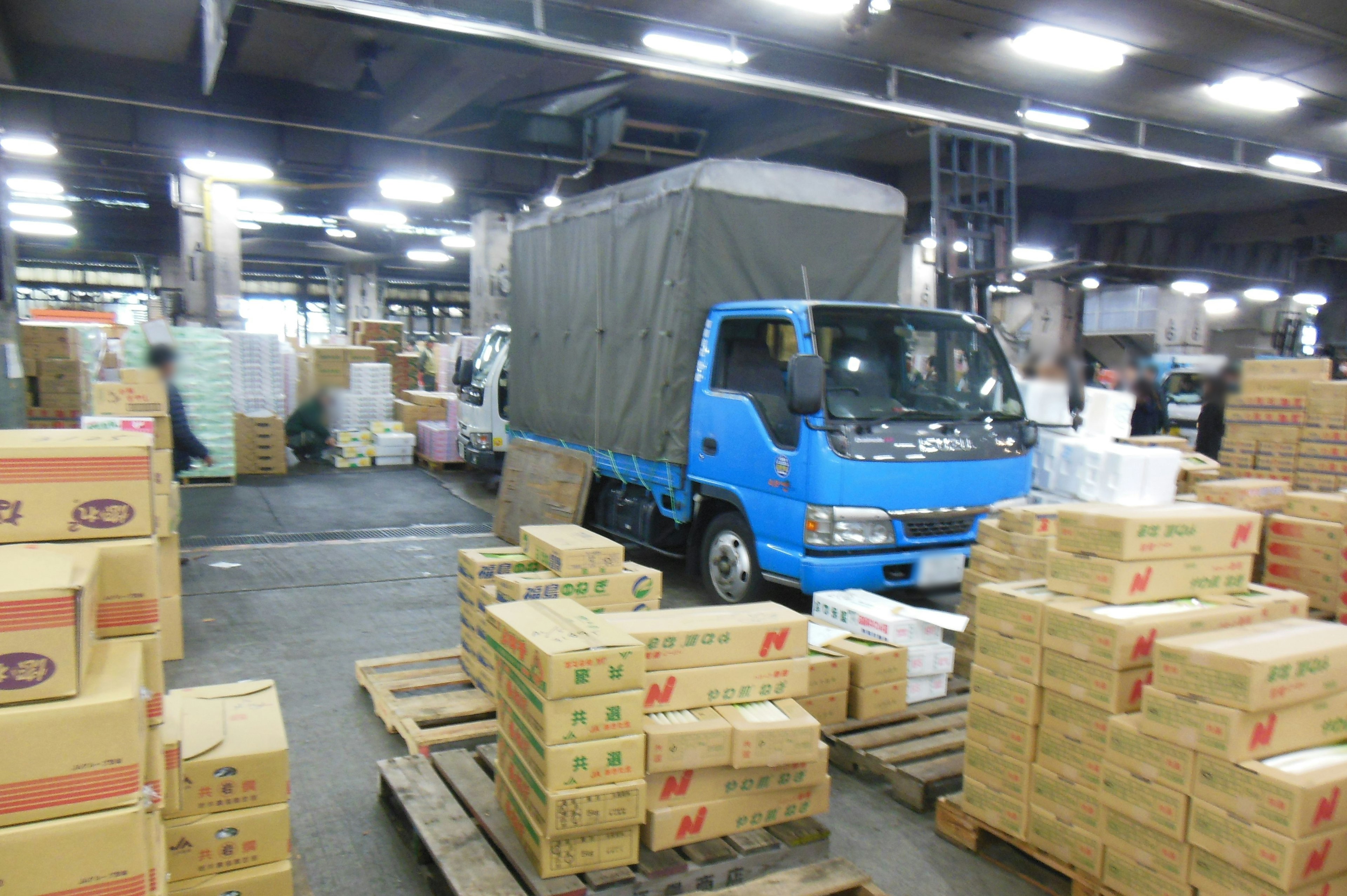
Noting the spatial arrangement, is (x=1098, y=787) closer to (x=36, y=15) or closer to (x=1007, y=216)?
(x=1007, y=216)

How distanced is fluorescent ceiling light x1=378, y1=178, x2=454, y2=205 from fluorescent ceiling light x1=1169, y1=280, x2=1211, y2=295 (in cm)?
1824

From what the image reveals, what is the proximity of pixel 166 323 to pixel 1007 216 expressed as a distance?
10481 mm

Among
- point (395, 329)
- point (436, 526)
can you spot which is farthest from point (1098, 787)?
point (395, 329)

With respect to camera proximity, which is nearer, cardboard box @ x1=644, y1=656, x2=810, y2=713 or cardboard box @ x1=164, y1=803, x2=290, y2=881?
cardboard box @ x1=164, y1=803, x2=290, y2=881

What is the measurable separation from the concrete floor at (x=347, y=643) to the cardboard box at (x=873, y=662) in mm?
490

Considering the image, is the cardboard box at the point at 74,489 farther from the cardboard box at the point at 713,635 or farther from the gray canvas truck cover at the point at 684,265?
the gray canvas truck cover at the point at 684,265

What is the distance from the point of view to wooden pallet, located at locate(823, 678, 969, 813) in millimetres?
3982

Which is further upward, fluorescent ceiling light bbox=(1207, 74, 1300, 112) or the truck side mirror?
fluorescent ceiling light bbox=(1207, 74, 1300, 112)

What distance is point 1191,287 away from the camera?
23625 millimetres

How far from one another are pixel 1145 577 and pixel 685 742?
1861mm

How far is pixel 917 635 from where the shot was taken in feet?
16.0

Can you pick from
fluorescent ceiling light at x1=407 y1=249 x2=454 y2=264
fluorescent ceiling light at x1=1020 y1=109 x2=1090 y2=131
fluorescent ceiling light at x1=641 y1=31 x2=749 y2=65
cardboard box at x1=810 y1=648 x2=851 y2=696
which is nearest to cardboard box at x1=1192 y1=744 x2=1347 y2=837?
cardboard box at x1=810 y1=648 x2=851 y2=696

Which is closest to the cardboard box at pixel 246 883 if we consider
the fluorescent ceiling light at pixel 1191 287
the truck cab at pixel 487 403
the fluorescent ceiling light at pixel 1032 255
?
the truck cab at pixel 487 403

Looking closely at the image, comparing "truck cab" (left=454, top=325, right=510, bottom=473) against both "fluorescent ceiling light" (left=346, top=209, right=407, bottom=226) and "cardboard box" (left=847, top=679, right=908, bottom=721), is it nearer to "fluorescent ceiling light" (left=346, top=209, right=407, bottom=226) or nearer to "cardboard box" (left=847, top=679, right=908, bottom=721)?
"cardboard box" (left=847, top=679, right=908, bottom=721)
